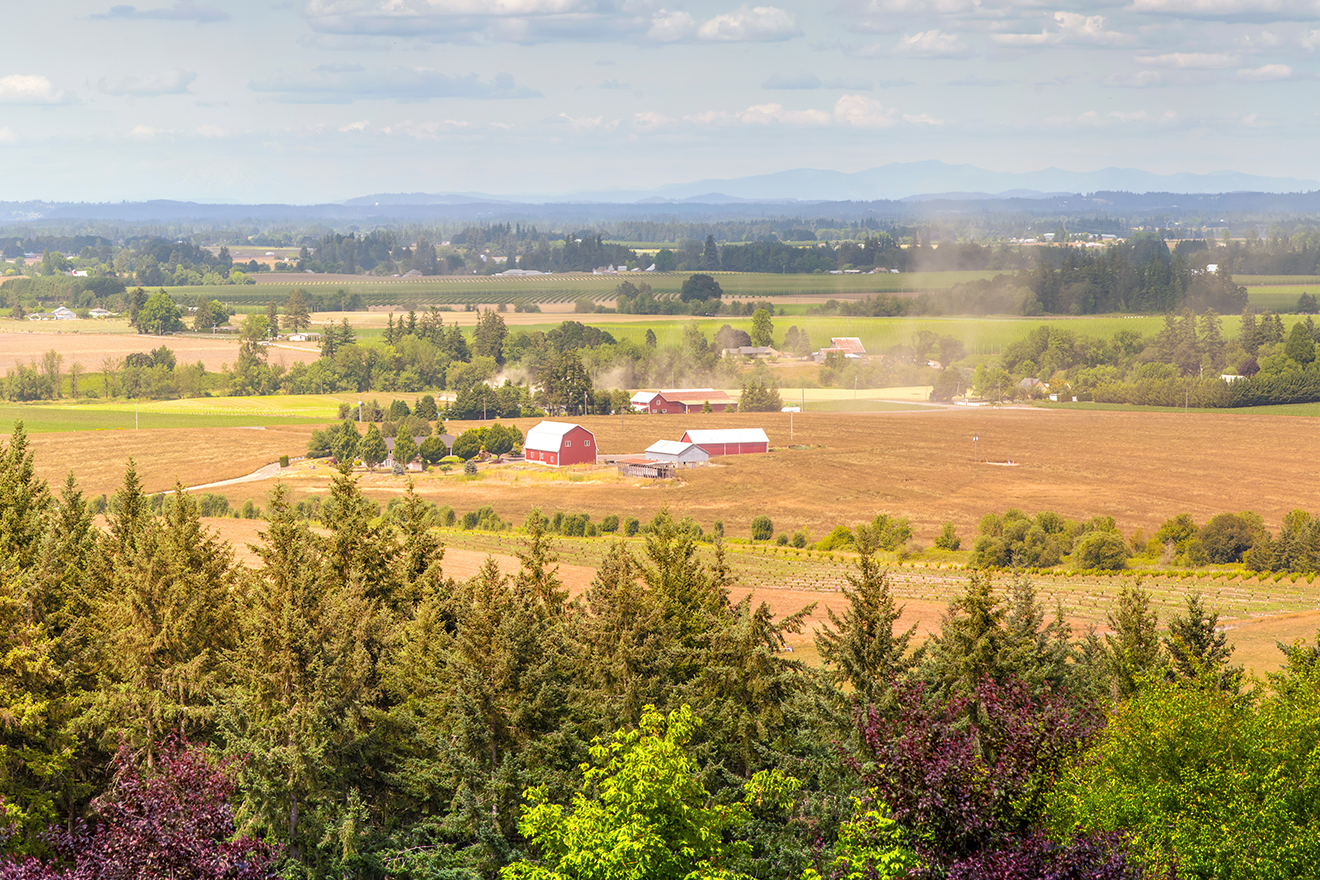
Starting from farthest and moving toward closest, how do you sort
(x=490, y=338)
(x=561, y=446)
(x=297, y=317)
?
1. (x=297, y=317)
2. (x=490, y=338)
3. (x=561, y=446)

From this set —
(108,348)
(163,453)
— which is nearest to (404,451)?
(163,453)

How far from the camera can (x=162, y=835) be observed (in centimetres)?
1720

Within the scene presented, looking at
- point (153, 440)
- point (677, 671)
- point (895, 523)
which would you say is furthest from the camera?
point (153, 440)

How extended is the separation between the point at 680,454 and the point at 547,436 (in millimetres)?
9037

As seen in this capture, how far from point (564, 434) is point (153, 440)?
3028 cm

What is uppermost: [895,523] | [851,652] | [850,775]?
[851,652]

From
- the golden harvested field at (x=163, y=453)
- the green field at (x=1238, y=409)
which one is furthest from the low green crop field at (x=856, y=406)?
the golden harvested field at (x=163, y=453)

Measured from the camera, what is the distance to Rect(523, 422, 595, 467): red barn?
85.6 m

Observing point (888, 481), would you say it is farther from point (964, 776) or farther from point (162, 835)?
point (162, 835)

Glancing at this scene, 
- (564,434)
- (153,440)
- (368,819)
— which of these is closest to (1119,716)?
(368,819)

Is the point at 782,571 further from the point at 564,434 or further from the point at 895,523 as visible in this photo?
the point at 564,434

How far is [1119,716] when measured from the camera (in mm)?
19922

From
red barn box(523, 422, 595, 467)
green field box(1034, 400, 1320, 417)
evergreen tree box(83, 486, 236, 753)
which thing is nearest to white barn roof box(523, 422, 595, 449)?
red barn box(523, 422, 595, 467)

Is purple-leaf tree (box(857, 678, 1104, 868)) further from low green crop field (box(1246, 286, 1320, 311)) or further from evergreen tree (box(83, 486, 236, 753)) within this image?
low green crop field (box(1246, 286, 1320, 311))
